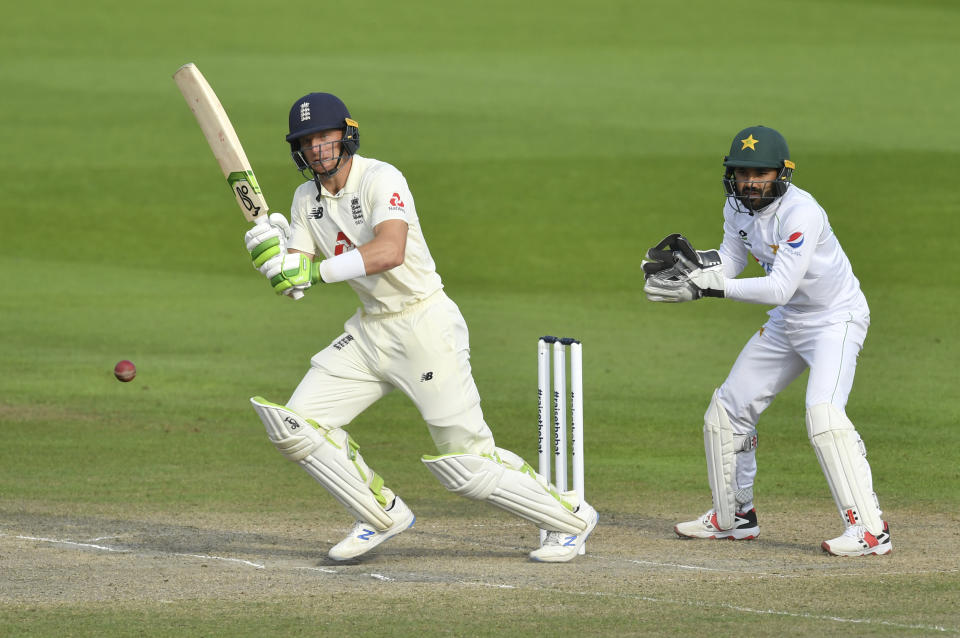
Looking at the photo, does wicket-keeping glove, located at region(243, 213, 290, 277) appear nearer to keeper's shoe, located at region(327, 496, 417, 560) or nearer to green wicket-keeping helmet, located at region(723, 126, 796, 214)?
keeper's shoe, located at region(327, 496, 417, 560)

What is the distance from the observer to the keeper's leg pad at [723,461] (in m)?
7.31

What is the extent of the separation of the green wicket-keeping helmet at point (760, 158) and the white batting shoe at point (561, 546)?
64.9 inches

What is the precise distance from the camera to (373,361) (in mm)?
6750

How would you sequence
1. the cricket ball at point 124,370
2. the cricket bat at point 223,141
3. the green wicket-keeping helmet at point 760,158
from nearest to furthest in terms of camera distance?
the cricket bat at point 223,141
the green wicket-keeping helmet at point 760,158
the cricket ball at point 124,370

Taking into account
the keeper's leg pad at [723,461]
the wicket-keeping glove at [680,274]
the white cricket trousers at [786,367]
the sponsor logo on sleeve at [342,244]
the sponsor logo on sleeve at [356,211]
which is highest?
the sponsor logo on sleeve at [356,211]

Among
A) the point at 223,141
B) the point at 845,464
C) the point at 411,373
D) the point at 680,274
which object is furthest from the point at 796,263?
the point at 223,141

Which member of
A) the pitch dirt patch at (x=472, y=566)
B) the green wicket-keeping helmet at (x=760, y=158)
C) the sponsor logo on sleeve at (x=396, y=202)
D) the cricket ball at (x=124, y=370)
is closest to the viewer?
the pitch dirt patch at (x=472, y=566)

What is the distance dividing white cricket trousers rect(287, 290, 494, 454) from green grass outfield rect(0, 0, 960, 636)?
82cm

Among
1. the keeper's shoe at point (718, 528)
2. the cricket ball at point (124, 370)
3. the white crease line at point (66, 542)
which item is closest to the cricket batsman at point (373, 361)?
the keeper's shoe at point (718, 528)

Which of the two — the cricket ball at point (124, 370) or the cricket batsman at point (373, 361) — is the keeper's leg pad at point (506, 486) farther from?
the cricket ball at point (124, 370)

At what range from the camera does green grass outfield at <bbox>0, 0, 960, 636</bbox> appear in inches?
325

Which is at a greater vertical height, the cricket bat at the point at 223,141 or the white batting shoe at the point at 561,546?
the cricket bat at the point at 223,141

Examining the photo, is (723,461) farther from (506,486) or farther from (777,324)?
(506,486)

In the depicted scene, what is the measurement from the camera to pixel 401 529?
7012mm
